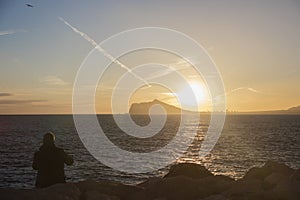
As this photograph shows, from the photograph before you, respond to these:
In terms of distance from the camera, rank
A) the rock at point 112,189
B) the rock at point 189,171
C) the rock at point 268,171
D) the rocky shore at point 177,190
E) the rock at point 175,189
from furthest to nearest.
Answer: the rock at point 189,171 < the rock at point 268,171 < the rock at point 112,189 < the rock at point 175,189 < the rocky shore at point 177,190

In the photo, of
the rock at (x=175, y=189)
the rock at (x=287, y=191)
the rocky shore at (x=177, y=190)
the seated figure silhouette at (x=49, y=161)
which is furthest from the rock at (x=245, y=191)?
the seated figure silhouette at (x=49, y=161)

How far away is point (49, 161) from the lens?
10.9 meters

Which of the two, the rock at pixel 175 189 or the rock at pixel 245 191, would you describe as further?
the rock at pixel 175 189

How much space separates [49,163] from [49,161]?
76 millimetres

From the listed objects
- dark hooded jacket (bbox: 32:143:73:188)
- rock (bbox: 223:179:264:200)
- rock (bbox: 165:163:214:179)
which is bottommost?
rock (bbox: 165:163:214:179)

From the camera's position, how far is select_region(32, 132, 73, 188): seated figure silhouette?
1080 centimetres

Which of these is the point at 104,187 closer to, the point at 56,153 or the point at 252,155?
the point at 56,153

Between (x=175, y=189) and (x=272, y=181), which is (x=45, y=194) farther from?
(x=272, y=181)

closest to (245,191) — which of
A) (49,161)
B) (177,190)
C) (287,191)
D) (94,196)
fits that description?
(287,191)

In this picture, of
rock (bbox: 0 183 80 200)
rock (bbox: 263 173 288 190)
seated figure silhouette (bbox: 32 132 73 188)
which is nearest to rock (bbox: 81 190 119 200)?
rock (bbox: 0 183 80 200)

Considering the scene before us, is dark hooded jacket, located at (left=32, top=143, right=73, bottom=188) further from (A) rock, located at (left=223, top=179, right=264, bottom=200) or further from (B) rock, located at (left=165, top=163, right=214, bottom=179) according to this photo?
(B) rock, located at (left=165, top=163, right=214, bottom=179)

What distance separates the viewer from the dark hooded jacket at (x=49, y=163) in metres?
10.8

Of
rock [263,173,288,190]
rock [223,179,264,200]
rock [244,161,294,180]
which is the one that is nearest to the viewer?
rock [223,179,264,200]

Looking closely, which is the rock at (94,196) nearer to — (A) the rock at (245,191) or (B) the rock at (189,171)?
(A) the rock at (245,191)
